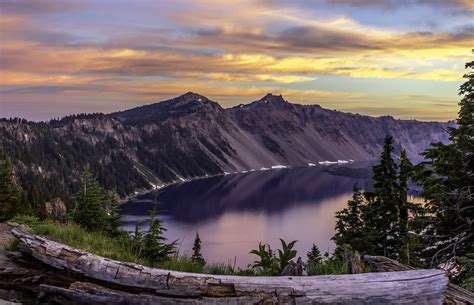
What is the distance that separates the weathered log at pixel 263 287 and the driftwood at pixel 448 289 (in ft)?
1.53

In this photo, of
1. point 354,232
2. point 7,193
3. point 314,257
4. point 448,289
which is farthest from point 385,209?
point 7,193

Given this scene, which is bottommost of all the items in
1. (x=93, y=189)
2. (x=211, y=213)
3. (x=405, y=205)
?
(x=211, y=213)

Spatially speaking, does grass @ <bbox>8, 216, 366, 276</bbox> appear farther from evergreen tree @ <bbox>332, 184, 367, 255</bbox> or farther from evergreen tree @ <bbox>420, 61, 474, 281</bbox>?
evergreen tree @ <bbox>332, 184, 367, 255</bbox>

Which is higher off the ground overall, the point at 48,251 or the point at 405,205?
the point at 48,251

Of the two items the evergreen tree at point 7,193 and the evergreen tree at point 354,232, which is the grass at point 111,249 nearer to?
the evergreen tree at point 354,232

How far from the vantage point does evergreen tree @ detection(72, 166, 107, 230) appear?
20.6 m

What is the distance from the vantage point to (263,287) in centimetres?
676

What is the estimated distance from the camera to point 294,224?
159875mm

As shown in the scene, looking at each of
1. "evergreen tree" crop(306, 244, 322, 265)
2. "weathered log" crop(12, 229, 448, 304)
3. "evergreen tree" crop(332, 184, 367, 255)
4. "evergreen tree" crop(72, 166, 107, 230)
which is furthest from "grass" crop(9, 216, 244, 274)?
"evergreen tree" crop(332, 184, 367, 255)

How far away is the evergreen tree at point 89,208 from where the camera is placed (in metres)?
20.6

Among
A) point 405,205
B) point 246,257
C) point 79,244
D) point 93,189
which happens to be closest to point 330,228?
point 246,257

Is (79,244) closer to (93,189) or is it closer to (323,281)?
(323,281)

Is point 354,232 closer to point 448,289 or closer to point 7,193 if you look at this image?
point 448,289

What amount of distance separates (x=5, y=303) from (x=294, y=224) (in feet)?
515
